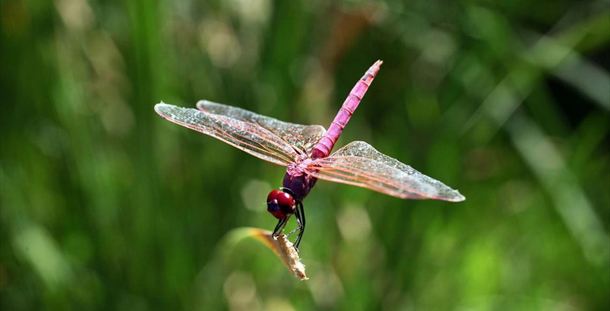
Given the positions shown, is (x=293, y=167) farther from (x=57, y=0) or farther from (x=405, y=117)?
(x=57, y=0)

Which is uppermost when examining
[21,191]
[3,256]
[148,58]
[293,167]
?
[148,58]

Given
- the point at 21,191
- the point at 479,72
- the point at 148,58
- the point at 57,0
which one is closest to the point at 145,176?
the point at 148,58

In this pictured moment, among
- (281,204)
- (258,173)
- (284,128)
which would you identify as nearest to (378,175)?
(281,204)

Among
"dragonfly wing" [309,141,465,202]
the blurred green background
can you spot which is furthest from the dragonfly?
the blurred green background

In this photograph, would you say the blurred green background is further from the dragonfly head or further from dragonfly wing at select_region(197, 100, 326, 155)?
the dragonfly head

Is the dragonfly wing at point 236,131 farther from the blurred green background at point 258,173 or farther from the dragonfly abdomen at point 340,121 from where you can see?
the blurred green background at point 258,173

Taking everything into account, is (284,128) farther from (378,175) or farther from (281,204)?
(378,175)
